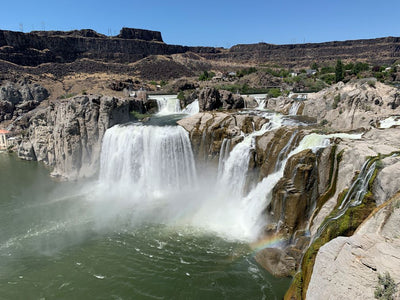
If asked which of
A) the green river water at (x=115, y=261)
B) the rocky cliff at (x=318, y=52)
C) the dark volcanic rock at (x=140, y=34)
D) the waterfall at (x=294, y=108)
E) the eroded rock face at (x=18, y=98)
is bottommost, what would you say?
the green river water at (x=115, y=261)

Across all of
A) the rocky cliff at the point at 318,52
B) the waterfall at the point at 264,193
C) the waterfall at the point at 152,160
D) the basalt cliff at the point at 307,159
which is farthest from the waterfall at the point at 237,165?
the rocky cliff at the point at 318,52

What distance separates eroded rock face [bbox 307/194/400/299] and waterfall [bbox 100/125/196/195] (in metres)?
14.6

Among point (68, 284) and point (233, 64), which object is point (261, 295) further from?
point (233, 64)

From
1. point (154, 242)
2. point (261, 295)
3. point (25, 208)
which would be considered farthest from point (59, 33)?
point (261, 295)

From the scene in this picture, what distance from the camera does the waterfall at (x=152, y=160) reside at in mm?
21609

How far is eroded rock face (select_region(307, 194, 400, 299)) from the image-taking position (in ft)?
19.6

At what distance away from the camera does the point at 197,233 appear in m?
15.4

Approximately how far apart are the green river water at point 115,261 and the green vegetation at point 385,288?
5.71 metres

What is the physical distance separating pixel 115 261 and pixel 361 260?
36.1ft

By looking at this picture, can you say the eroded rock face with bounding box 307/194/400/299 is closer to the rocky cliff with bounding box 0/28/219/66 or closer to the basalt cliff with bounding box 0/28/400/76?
the basalt cliff with bounding box 0/28/400/76

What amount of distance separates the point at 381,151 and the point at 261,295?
7.92m

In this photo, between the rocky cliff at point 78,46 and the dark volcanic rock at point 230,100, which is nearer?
the dark volcanic rock at point 230,100

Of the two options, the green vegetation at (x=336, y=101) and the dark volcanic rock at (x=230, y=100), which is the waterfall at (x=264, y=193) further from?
the dark volcanic rock at (x=230, y=100)

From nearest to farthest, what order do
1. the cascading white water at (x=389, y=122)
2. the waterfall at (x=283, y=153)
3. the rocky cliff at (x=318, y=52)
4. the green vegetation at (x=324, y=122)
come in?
the waterfall at (x=283, y=153) → the cascading white water at (x=389, y=122) → the green vegetation at (x=324, y=122) → the rocky cliff at (x=318, y=52)
